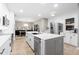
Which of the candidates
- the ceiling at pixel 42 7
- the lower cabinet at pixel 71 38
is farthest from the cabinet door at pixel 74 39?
the ceiling at pixel 42 7

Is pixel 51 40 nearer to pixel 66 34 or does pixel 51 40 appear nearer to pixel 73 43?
pixel 73 43

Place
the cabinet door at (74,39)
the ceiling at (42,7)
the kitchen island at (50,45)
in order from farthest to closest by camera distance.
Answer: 1. the cabinet door at (74,39)
2. the ceiling at (42,7)
3. the kitchen island at (50,45)

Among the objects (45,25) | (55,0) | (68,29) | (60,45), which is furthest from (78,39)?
(45,25)

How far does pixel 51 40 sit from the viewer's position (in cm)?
259

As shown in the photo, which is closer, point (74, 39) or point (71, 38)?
point (74, 39)

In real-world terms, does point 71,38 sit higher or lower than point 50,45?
lower

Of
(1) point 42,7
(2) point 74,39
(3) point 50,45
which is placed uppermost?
(1) point 42,7

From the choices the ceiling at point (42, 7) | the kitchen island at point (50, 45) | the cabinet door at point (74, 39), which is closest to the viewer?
the kitchen island at point (50, 45)

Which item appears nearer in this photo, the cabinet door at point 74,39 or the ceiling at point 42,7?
the ceiling at point 42,7

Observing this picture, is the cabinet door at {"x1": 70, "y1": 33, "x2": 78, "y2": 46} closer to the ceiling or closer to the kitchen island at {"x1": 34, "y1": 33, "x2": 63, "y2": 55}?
the ceiling

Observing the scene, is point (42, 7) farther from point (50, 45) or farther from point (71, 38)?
point (50, 45)

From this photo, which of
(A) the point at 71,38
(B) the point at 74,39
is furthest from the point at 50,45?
(A) the point at 71,38

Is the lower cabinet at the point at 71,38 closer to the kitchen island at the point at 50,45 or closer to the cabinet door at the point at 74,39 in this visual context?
the cabinet door at the point at 74,39

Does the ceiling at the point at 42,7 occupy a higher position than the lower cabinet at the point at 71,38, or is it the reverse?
the ceiling at the point at 42,7
